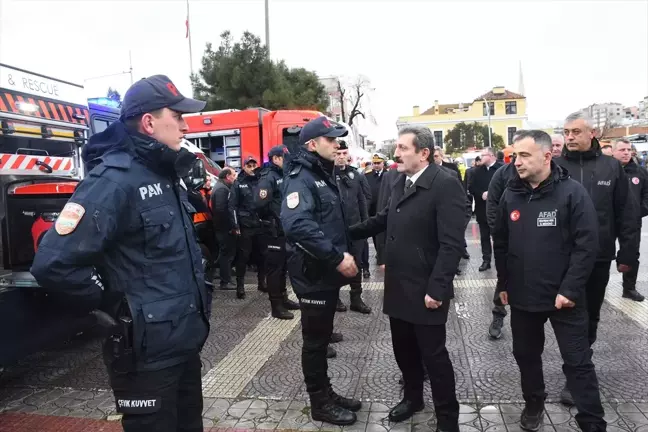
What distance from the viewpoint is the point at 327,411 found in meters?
3.52

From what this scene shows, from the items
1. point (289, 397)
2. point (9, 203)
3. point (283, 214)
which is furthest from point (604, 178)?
point (9, 203)

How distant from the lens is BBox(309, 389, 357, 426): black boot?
11.5 ft

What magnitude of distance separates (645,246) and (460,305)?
585cm

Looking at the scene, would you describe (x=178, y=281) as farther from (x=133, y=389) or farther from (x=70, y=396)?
(x=70, y=396)

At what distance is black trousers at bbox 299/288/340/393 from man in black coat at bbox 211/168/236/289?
13.4ft

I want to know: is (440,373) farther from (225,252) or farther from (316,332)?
(225,252)

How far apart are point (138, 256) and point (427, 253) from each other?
5.94ft

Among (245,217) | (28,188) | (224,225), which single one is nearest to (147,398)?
(28,188)

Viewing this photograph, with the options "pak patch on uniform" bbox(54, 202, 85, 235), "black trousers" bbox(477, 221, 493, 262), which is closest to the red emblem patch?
"pak patch on uniform" bbox(54, 202, 85, 235)

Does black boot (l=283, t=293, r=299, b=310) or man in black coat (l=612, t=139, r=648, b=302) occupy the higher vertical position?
man in black coat (l=612, t=139, r=648, b=302)

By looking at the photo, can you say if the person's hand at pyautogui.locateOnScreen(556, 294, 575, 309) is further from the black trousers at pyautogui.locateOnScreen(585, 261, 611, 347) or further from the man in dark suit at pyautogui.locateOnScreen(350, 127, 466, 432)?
the black trousers at pyautogui.locateOnScreen(585, 261, 611, 347)

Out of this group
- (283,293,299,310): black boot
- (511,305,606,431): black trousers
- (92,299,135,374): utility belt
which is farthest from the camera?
(283,293,299,310): black boot

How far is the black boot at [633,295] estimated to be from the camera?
6.26m

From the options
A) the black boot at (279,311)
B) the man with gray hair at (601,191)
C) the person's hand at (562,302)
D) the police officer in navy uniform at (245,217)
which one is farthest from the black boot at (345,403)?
the police officer in navy uniform at (245,217)
